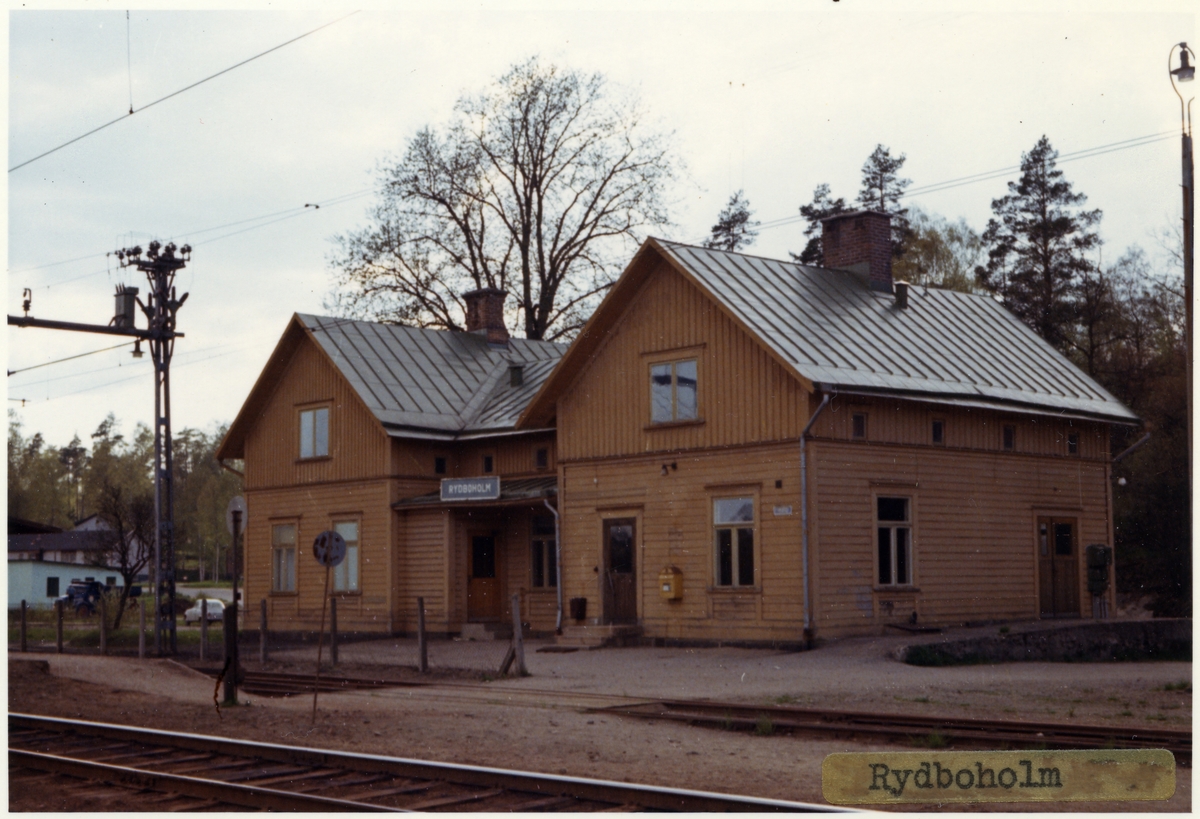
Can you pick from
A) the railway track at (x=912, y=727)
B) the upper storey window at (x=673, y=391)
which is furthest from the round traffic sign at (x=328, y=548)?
the upper storey window at (x=673, y=391)

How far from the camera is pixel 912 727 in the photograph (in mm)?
12414

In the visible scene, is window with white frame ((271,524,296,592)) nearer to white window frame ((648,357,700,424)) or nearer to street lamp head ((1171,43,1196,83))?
white window frame ((648,357,700,424))

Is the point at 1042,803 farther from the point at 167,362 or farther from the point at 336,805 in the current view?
the point at 167,362

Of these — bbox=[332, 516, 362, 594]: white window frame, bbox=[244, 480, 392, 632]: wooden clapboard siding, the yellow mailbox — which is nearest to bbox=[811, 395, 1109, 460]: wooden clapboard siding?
the yellow mailbox

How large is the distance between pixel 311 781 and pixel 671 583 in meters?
13.9

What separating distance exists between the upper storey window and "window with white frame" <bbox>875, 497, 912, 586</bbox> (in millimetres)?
3613

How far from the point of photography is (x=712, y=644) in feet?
76.2

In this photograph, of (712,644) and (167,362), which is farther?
(167,362)

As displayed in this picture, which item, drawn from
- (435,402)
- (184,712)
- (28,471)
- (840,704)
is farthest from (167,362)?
(28,471)

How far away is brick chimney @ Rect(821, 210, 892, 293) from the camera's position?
90.8 ft

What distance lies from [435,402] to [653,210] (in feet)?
43.3

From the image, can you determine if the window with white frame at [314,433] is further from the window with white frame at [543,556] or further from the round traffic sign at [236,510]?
the round traffic sign at [236,510]

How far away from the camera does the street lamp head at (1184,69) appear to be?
10.1 m

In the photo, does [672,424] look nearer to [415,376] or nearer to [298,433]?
[415,376]
